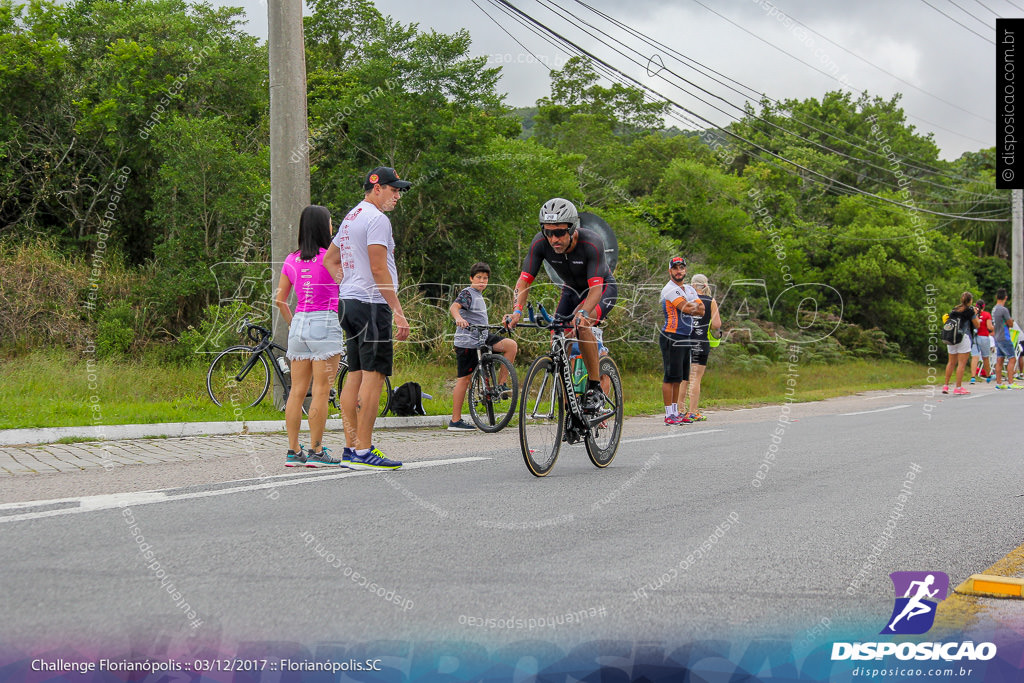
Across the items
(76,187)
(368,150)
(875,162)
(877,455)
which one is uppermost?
(875,162)

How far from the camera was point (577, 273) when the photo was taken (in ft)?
24.8

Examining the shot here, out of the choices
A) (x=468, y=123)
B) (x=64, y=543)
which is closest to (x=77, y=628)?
(x=64, y=543)

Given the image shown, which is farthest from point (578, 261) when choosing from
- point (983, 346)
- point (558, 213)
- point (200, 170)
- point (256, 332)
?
point (983, 346)

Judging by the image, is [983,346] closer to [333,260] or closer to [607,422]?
[607,422]

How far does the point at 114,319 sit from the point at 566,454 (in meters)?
12.2

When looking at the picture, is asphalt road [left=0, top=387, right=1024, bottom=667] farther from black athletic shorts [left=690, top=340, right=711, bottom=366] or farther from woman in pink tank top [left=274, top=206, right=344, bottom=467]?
black athletic shorts [left=690, top=340, right=711, bottom=366]

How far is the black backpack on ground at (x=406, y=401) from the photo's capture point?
11.6 metres

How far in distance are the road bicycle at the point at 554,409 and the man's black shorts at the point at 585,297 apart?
277 millimetres

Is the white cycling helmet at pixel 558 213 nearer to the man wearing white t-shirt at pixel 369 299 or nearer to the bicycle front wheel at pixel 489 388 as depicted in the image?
the man wearing white t-shirt at pixel 369 299

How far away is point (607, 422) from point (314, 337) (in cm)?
252

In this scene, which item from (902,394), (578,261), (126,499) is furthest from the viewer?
(902,394)

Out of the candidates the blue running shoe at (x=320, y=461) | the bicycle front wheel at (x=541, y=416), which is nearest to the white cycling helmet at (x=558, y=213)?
the bicycle front wheel at (x=541, y=416)

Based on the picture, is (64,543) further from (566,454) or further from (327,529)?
(566,454)

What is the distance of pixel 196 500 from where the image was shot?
5852 millimetres
